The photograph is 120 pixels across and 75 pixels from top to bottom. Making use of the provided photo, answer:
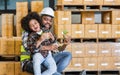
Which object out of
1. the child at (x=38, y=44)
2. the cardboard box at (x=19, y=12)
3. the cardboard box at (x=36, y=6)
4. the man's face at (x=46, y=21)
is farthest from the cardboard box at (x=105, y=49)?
the child at (x=38, y=44)

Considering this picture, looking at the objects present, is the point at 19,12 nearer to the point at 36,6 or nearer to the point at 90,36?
the point at 36,6

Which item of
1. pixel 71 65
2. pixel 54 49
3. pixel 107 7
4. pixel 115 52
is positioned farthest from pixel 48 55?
pixel 107 7

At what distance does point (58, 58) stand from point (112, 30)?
1776mm

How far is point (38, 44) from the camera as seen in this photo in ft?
15.5

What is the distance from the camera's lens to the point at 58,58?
525cm

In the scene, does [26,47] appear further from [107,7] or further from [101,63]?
[107,7]

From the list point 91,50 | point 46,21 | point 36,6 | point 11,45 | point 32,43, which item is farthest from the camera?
point 91,50

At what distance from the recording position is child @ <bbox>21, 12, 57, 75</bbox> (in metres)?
4.70

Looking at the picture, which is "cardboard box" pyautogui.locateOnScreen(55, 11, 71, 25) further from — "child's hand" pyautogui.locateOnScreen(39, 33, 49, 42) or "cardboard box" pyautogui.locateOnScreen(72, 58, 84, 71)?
"child's hand" pyautogui.locateOnScreen(39, 33, 49, 42)

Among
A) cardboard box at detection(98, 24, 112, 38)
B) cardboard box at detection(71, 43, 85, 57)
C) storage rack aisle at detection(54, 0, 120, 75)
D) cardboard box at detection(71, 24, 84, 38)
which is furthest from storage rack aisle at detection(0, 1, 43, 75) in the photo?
cardboard box at detection(98, 24, 112, 38)

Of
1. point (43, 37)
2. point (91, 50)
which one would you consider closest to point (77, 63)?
point (91, 50)

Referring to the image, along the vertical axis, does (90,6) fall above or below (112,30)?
above

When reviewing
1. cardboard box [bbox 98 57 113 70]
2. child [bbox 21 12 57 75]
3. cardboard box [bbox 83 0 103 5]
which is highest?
cardboard box [bbox 83 0 103 5]

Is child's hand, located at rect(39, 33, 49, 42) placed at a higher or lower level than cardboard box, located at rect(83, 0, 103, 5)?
lower
